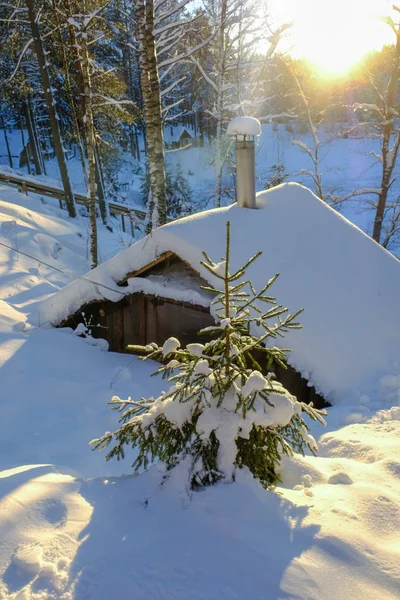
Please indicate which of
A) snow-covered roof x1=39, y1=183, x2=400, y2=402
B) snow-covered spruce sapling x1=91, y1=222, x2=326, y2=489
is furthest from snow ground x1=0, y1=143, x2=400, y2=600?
snow-covered roof x1=39, y1=183, x2=400, y2=402

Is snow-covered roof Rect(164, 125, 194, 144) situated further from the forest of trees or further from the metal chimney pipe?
the metal chimney pipe

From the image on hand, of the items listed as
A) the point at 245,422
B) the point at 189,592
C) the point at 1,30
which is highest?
the point at 1,30

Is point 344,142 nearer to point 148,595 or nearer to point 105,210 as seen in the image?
point 105,210

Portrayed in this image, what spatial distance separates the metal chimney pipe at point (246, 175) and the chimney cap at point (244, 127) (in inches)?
6.2

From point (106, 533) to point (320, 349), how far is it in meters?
3.83

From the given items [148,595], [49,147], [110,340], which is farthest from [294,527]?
[49,147]

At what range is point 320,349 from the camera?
540 cm

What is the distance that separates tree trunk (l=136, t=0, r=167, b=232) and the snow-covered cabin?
32.7 meters

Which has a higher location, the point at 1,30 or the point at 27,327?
the point at 1,30

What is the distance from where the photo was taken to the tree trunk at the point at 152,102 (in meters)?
7.64

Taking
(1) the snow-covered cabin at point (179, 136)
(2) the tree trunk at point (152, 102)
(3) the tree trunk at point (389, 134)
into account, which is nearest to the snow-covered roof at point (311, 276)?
(2) the tree trunk at point (152, 102)

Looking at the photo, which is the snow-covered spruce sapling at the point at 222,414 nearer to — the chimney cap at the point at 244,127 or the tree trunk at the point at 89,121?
the chimney cap at the point at 244,127

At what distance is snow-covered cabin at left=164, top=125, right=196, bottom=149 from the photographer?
40422mm

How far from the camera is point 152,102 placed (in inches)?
317
